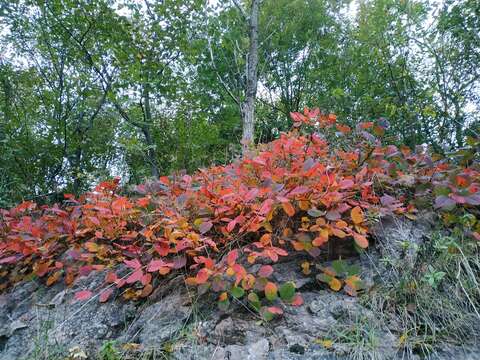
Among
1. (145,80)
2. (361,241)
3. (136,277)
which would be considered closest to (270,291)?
(361,241)

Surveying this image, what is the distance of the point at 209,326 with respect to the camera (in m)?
1.22

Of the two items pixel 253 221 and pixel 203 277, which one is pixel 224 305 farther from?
pixel 253 221

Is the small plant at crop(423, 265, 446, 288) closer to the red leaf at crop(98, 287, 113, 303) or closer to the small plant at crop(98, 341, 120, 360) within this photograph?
the small plant at crop(98, 341, 120, 360)

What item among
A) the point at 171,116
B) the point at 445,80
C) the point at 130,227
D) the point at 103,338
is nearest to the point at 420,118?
the point at 445,80

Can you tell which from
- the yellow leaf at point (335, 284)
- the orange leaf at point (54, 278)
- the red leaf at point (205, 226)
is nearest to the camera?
the yellow leaf at point (335, 284)

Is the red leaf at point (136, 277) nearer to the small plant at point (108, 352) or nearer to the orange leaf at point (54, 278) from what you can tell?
the small plant at point (108, 352)

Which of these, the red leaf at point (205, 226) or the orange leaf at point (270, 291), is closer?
the orange leaf at point (270, 291)

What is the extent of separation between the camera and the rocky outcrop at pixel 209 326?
43.8 inches

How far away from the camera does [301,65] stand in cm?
1082

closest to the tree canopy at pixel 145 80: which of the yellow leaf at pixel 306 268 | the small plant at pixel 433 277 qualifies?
the yellow leaf at pixel 306 268

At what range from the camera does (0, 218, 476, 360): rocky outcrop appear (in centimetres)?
111

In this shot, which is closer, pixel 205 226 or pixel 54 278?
pixel 205 226

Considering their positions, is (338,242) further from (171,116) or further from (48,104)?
(48,104)

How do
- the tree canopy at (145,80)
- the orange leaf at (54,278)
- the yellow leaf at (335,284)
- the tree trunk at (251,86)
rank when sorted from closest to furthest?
the yellow leaf at (335,284) < the orange leaf at (54,278) < the tree trunk at (251,86) < the tree canopy at (145,80)
